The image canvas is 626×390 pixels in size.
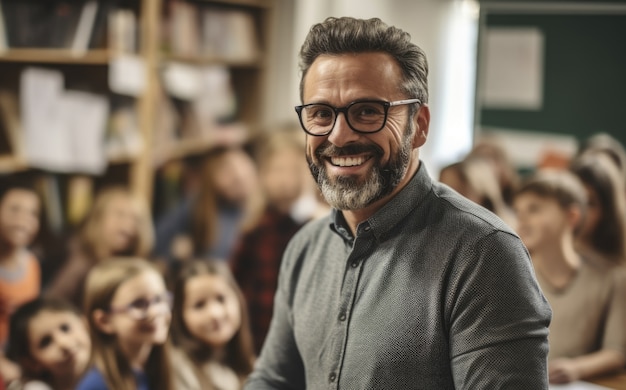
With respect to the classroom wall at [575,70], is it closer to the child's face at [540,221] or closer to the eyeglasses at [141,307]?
the child's face at [540,221]

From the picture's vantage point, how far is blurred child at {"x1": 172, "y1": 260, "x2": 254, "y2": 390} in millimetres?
2021

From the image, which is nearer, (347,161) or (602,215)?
(347,161)

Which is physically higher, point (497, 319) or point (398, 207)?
point (398, 207)

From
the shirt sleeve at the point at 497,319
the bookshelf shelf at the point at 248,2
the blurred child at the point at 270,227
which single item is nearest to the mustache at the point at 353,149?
the shirt sleeve at the point at 497,319

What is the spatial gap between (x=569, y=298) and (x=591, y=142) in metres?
1.68

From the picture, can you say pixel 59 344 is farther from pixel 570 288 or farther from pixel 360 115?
pixel 570 288

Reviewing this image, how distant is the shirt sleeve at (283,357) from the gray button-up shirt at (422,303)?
0.18 ft

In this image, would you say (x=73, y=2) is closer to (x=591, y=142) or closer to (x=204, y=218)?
(x=204, y=218)

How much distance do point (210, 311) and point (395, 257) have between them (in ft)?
2.95

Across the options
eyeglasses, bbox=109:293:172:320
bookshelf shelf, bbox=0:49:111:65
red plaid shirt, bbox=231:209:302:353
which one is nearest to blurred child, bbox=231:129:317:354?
red plaid shirt, bbox=231:209:302:353

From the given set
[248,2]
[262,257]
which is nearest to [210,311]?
[262,257]

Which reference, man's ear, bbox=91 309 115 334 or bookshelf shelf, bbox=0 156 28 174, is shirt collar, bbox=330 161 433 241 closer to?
man's ear, bbox=91 309 115 334

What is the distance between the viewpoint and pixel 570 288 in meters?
2.19

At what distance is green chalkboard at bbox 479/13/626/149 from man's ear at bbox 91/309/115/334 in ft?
8.52
